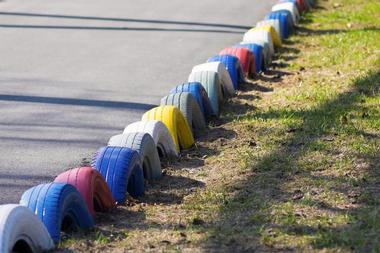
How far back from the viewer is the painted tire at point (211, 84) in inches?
362

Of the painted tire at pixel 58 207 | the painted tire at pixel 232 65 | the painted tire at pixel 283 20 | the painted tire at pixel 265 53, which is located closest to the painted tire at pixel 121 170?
the painted tire at pixel 58 207

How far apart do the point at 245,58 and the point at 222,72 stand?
48.8 inches

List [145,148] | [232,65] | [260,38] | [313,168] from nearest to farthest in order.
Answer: [145,148], [313,168], [232,65], [260,38]

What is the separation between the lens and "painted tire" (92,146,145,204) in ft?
20.6

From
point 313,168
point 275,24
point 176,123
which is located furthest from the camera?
point 275,24

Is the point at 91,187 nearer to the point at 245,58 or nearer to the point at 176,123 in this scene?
the point at 176,123

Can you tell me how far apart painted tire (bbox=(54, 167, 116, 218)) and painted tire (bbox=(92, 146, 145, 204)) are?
0.16 meters

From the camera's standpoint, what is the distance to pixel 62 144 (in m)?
8.14

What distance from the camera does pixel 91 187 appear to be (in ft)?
19.4

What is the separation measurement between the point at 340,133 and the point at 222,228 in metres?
2.56

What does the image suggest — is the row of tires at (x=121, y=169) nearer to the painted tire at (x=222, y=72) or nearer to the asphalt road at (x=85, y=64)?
the painted tire at (x=222, y=72)

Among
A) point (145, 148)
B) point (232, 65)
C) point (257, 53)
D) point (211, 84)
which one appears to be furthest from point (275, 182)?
point (257, 53)

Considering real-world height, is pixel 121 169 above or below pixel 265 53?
below

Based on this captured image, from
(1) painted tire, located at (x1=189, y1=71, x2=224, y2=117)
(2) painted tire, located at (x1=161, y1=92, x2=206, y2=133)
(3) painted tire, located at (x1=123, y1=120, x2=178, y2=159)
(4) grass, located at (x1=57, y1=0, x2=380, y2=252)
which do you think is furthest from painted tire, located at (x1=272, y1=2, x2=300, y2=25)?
(3) painted tire, located at (x1=123, y1=120, x2=178, y2=159)
